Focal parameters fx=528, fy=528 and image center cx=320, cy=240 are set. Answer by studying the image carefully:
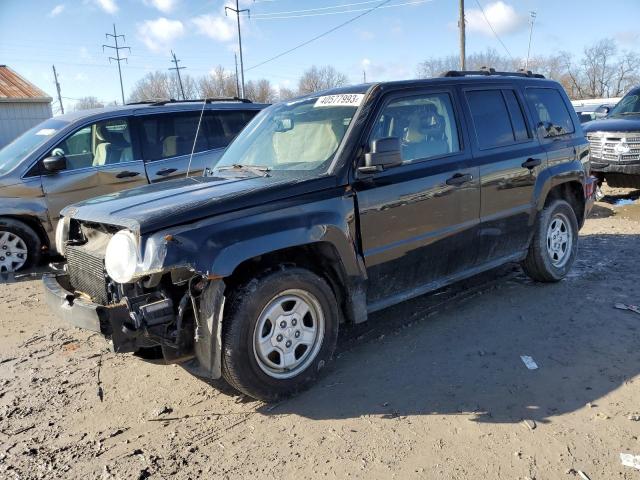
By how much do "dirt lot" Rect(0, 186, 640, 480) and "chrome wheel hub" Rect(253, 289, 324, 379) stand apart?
0.83 ft

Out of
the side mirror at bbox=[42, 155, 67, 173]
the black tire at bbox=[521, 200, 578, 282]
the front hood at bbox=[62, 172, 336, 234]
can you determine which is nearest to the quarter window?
the black tire at bbox=[521, 200, 578, 282]

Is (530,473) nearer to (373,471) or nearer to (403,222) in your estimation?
(373,471)

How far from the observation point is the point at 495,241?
186 inches

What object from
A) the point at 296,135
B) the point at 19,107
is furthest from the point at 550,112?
the point at 19,107

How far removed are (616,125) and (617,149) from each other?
1.74 ft

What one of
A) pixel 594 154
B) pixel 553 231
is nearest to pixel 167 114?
pixel 553 231

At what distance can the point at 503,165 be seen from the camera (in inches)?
183

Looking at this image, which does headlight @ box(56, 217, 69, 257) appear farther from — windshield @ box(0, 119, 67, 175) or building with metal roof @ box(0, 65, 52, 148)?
building with metal roof @ box(0, 65, 52, 148)

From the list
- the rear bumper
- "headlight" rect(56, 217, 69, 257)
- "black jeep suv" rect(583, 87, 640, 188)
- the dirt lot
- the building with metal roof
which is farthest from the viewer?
the building with metal roof

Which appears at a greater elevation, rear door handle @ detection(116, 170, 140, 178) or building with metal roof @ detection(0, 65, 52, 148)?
building with metal roof @ detection(0, 65, 52, 148)

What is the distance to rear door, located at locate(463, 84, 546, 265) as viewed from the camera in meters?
4.52

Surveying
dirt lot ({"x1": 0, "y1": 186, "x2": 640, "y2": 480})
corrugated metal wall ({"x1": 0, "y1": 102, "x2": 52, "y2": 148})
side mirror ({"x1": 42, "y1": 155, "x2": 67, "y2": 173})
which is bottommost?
dirt lot ({"x1": 0, "y1": 186, "x2": 640, "y2": 480})

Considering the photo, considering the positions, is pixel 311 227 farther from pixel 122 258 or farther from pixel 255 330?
pixel 122 258

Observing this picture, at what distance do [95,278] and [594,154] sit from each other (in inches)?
394
